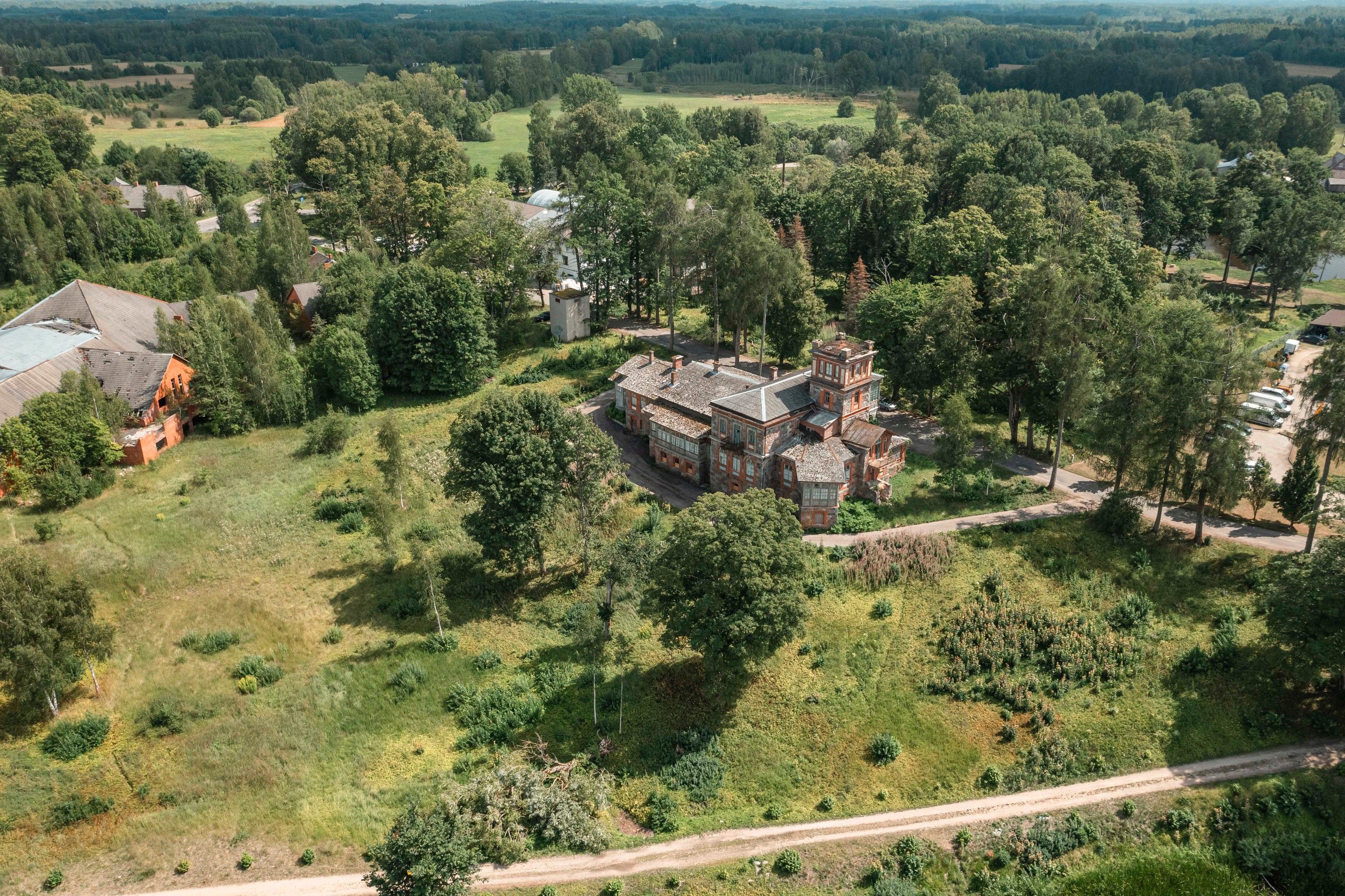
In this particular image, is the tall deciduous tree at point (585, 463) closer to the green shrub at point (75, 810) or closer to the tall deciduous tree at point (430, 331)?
the tall deciduous tree at point (430, 331)

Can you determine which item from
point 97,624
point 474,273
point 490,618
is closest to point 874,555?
point 490,618

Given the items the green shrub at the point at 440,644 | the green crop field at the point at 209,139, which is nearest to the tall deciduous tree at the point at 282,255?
the green shrub at the point at 440,644

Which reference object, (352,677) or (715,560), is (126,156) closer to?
(352,677)

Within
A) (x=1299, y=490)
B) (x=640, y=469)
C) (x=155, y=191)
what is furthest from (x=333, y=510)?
(x=155, y=191)

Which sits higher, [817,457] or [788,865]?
[817,457]

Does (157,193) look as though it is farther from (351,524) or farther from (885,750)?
(885,750)

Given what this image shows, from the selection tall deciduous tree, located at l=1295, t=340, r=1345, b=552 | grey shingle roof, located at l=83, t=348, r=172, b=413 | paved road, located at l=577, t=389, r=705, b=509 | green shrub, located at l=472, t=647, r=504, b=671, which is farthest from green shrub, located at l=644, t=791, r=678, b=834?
grey shingle roof, located at l=83, t=348, r=172, b=413
